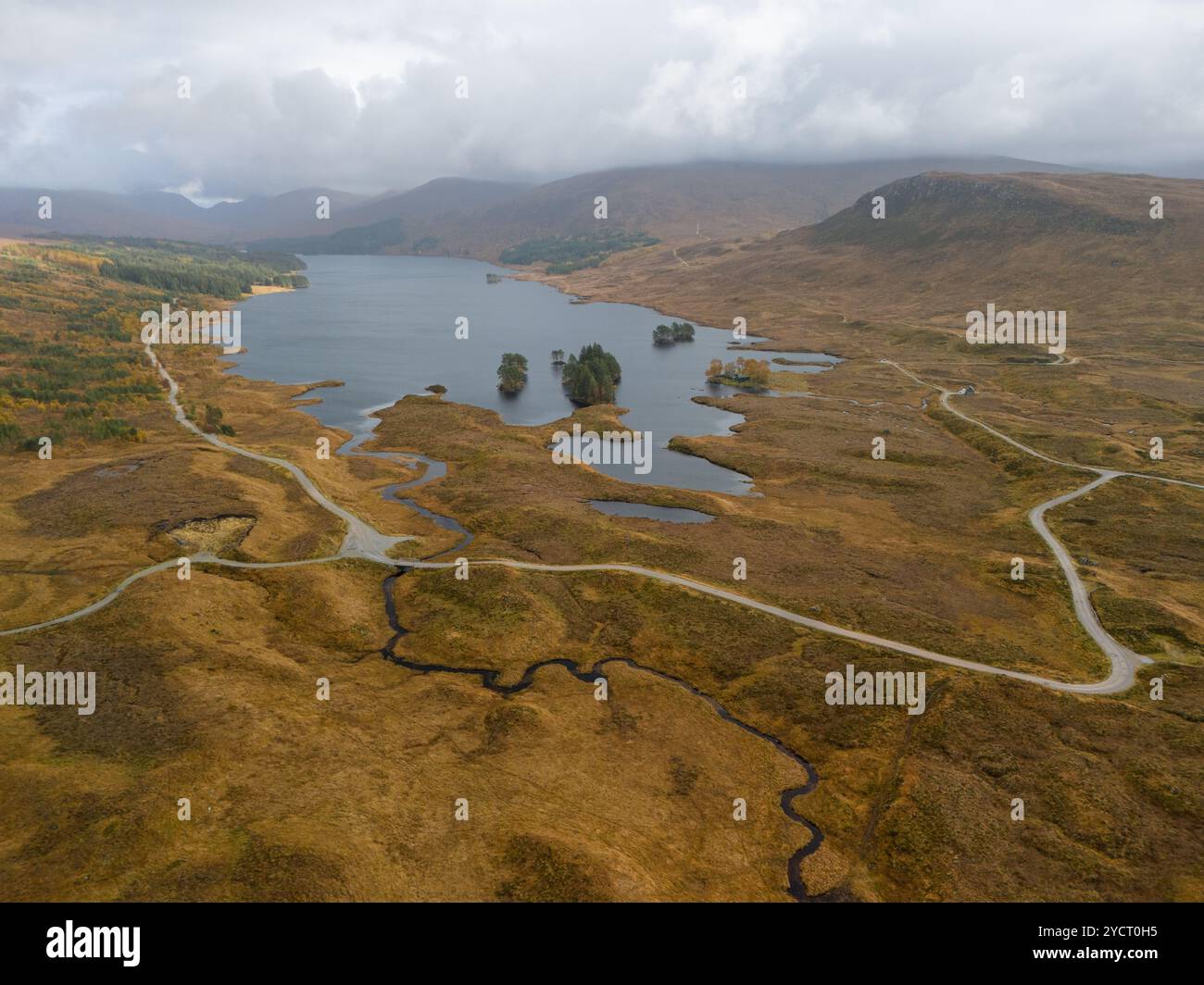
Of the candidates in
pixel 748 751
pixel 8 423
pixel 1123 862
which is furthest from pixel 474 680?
pixel 8 423

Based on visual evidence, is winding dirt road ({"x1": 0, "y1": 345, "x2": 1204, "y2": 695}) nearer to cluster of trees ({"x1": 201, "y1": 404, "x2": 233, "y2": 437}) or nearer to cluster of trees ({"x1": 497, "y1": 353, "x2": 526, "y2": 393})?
cluster of trees ({"x1": 201, "y1": 404, "x2": 233, "y2": 437})

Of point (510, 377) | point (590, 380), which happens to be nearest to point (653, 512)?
point (590, 380)

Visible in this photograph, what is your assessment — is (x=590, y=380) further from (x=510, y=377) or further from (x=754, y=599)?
(x=754, y=599)

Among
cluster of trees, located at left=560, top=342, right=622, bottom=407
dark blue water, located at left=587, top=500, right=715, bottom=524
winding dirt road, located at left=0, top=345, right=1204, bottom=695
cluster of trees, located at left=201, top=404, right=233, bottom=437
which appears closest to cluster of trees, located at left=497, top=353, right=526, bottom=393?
cluster of trees, located at left=560, top=342, right=622, bottom=407

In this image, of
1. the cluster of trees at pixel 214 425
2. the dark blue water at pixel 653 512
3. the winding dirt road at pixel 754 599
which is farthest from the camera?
the cluster of trees at pixel 214 425

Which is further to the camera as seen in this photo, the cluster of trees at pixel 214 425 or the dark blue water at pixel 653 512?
the cluster of trees at pixel 214 425

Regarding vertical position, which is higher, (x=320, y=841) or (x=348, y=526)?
(x=348, y=526)

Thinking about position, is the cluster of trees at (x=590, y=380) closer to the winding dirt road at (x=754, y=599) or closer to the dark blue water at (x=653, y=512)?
the dark blue water at (x=653, y=512)

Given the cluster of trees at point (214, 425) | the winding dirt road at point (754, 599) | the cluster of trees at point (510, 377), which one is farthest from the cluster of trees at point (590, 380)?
the cluster of trees at point (214, 425)

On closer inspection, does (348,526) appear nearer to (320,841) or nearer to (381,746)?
(381,746)
